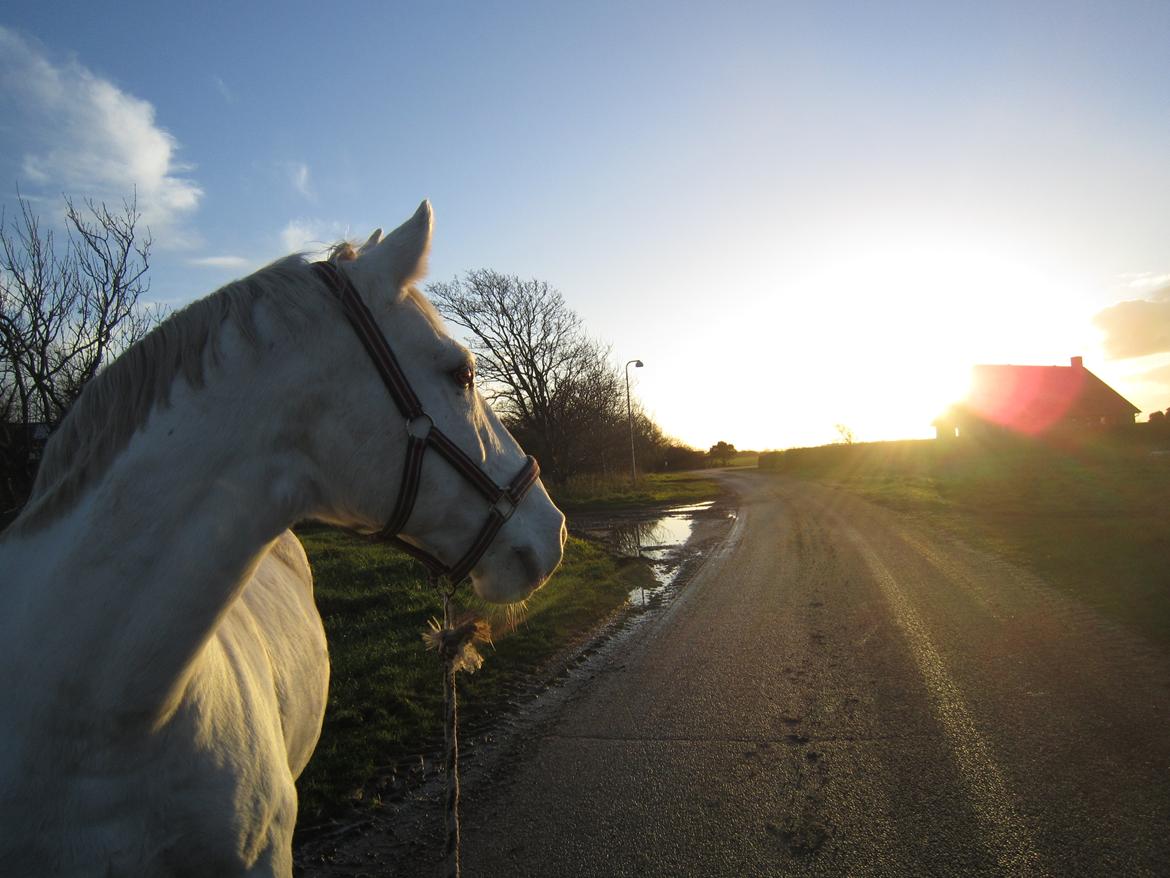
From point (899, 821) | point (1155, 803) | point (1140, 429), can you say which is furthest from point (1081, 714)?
point (1140, 429)

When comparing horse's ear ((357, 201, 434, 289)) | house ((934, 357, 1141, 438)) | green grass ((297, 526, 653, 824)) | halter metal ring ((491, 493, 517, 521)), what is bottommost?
green grass ((297, 526, 653, 824))

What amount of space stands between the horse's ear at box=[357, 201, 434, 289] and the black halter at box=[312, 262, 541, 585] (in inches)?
3.5

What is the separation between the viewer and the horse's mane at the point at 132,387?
4.51ft

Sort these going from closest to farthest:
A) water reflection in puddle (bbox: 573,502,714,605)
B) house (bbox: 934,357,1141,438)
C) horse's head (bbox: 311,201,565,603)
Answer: horse's head (bbox: 311,201,565,603) → water reflection in puddle (bbox: 573,502,714,605) → house (bbox: 934,357,1141,438)

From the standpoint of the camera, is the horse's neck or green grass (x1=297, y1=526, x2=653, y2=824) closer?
the horse's neck

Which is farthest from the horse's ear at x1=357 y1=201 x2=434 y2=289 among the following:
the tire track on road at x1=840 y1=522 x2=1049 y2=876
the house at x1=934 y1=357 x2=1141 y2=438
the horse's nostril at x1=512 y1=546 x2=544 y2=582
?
the house at x1=934 y1=357 x2=1141 y2=438

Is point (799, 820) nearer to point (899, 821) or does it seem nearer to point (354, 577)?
point (899, 821)

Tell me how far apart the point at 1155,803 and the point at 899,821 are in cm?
139

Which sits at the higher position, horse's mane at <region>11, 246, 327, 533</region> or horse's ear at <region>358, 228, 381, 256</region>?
horse's ear at <region>358, 228, 381, 256</region>

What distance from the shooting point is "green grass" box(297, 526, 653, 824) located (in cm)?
437

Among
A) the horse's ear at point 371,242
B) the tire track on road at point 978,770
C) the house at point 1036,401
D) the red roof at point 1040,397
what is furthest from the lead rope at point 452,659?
the red roof at point 1040,397

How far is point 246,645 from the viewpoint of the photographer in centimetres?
194

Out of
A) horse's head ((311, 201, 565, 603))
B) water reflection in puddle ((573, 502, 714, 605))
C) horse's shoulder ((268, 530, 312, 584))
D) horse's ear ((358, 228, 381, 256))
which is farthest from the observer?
water reflection in puddle ((573, 502, 714, 605))

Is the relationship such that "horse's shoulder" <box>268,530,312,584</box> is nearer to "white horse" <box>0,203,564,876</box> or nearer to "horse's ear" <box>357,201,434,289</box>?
"white horse" <box>0,203,564,876</box>
